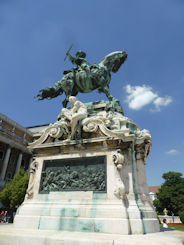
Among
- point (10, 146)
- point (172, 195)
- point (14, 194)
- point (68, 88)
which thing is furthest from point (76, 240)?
point (172, 195)

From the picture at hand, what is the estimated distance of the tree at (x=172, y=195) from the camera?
4409 cm

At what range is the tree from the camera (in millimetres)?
44094

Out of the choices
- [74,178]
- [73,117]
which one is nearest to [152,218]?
[74,178]

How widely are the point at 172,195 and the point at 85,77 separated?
49515 millimetres

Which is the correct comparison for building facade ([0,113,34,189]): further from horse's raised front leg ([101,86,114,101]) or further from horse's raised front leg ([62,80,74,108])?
horse's raised front leg ([101,86,114,101])

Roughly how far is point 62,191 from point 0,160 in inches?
1621

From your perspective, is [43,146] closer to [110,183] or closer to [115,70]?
[110,183]

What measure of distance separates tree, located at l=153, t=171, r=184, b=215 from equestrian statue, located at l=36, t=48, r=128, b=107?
4566 centimetres

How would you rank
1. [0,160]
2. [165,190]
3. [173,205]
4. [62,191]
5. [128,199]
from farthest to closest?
1. [165,190]
2. [173,205]
3. [0,160]
4. [62,191]
5. [128,199]

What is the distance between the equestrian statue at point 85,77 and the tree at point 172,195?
45.7 meters

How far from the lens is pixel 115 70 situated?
947 cm

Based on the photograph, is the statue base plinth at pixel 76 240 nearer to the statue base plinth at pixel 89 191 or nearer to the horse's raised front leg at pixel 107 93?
the statue base plinth at pixel 89 191

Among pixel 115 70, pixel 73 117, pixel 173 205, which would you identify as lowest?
pixel 173 205

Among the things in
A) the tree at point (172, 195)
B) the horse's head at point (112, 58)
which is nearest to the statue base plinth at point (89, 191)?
the horse's head at point (112, 58)
